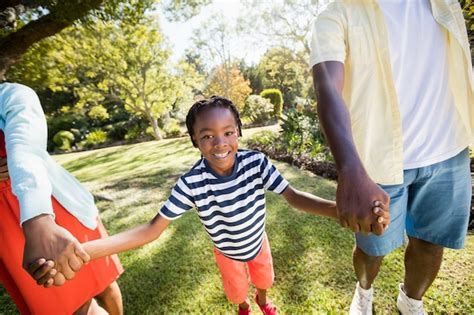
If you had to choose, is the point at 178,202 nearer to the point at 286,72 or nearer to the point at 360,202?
the point at 360,202

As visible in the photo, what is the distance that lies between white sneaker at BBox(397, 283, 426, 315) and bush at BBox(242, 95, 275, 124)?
53.7 feet

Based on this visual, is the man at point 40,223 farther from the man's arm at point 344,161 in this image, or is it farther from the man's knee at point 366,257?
the man's knee at point 366,257

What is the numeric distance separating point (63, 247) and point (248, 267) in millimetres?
1286

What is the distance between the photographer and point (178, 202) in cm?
130

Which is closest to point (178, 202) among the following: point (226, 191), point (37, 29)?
point (226, 191)

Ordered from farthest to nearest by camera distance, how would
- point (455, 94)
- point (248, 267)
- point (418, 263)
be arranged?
point (248, 267), point (418, 263), point (455, 94)

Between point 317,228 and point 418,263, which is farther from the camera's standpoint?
point 317,228

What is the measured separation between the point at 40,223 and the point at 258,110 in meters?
18.3

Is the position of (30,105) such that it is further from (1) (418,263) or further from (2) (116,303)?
(1) (418,263)

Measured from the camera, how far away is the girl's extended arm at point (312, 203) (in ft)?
3.62

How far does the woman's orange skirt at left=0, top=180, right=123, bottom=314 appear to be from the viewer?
4.13 feet

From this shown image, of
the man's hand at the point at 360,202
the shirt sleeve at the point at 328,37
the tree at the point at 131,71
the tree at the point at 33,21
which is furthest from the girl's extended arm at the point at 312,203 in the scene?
the tree at the point at 131,71

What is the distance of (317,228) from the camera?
322 cm

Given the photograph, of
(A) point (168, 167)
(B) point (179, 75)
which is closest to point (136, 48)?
(B) point (179, 75)
